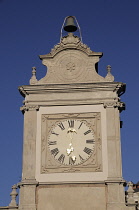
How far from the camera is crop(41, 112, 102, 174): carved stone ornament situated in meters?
15.9

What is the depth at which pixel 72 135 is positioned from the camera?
16.4 metres

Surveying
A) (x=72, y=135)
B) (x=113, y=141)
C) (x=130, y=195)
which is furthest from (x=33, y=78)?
(x=130, y=195)

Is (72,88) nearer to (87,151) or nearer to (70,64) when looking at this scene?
(70,64)

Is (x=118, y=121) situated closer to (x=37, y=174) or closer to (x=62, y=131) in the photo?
(x=62, y=131)

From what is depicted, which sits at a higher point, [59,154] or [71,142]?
[71,142]

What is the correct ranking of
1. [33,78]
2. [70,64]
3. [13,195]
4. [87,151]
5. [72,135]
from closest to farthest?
[13,195] → [87,151] → [72,135] → [33,78] → [70,64]

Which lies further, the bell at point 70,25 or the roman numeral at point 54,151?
the bell at point 70,25

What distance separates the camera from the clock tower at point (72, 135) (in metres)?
15.7

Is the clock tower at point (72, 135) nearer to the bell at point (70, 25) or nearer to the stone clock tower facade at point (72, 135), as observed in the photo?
the stone clock tower facade at point (72, 135)

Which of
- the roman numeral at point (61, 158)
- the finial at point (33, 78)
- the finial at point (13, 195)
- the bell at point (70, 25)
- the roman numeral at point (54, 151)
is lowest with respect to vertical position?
the finial at point (13, 195)

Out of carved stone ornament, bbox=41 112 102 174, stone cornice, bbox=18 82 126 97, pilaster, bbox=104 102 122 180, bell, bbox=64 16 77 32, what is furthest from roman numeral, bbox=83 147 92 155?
bell, bbox=64 16 77 32

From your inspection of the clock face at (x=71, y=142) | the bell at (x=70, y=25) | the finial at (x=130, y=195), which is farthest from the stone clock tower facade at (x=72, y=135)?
the bell at (x=70, y=25)

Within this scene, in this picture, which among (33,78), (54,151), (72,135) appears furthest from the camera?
(33,78)

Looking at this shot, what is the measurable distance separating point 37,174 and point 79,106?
243cm
